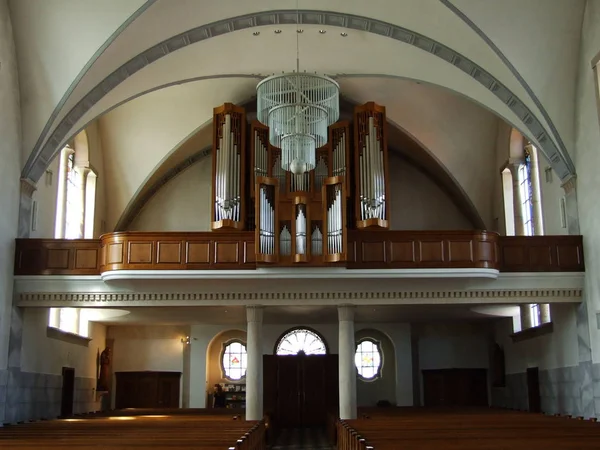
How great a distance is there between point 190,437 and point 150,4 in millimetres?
9141

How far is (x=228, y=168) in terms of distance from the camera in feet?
64.8

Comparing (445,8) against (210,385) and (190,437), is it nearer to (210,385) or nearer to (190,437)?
(190,437)

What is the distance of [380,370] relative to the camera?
86.0 ft

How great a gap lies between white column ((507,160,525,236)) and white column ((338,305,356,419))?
6.40 meters

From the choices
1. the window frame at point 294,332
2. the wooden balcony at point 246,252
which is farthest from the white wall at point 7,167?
the window frame at point 294,332

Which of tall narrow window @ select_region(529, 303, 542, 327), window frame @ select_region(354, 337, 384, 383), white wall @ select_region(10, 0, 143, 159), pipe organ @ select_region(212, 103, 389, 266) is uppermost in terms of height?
white wall @ select_region(10, 0, 143, 159)

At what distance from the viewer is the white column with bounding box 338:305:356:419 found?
18.0 meters

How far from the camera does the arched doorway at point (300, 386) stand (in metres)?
25.5

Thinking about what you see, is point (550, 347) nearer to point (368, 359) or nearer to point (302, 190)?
point (302, 190)

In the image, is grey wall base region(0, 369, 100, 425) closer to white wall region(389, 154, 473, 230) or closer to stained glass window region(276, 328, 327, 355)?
A: stained glass window region(276, 328, 327, 355)

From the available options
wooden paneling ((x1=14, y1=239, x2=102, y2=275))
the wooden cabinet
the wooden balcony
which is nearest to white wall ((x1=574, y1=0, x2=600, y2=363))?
the wooden balcony

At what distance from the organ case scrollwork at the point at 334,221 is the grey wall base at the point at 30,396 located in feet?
25.8

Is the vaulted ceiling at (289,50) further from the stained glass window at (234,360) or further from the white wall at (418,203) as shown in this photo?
the stained glass window at (234,360)

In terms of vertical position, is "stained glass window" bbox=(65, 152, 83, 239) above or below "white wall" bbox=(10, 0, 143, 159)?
below
